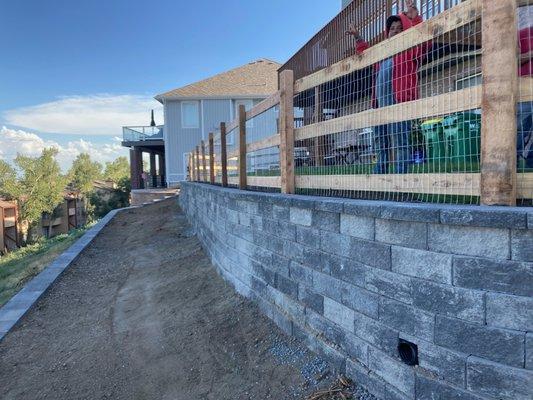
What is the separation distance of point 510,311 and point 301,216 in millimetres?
1923

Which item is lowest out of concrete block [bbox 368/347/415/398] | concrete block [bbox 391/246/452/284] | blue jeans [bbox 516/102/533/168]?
concrete block [bbox 368/347/415/398]

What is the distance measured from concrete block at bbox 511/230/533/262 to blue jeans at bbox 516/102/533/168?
0.52 meters

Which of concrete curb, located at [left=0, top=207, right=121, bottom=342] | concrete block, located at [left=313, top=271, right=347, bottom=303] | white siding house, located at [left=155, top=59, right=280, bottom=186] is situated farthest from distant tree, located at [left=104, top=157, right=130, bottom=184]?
concrete block, located at [left=313, top=271, right=347, bottom=303]

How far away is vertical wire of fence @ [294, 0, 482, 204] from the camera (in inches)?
104

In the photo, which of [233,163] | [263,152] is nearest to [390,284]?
[263,152]

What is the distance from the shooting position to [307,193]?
426 cm

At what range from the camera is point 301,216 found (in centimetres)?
376

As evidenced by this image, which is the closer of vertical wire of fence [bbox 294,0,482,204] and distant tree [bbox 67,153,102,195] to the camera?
vertical wire of fence [bbox 294,0,482,204]

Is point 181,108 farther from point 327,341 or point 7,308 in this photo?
point 327,341

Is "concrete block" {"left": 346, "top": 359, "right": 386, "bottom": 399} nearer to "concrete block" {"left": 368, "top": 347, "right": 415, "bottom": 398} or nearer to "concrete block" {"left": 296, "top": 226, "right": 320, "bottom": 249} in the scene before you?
"concrete block" {"left": 368, "top": 347, "right": 415, "bottom": 398}

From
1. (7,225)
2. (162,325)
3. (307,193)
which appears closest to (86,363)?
(162,325)

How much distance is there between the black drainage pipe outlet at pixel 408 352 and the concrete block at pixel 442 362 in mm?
35

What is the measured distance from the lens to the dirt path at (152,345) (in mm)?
3623

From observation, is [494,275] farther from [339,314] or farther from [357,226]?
[339,314]
